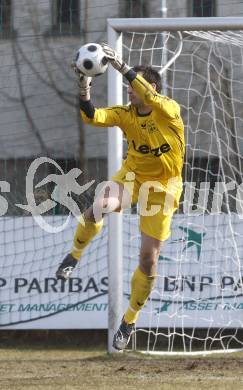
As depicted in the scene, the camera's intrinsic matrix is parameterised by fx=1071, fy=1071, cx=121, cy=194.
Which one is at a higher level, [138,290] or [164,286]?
[138,290]

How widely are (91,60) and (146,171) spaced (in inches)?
53.7

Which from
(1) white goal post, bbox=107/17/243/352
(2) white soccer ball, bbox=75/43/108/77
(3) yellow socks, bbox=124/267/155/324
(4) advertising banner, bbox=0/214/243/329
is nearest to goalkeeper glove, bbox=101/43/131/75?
(2) white soccer ball, bbox=75/43/108/77

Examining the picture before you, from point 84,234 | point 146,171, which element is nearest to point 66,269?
point 84,234

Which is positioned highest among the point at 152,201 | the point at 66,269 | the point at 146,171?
the point at 146,171

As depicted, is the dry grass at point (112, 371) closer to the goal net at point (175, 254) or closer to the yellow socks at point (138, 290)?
the goal net at point (175, 254)

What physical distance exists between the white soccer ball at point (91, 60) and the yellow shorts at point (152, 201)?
1.24 m

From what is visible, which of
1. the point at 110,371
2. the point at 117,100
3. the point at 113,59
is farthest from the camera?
the point at 117,100

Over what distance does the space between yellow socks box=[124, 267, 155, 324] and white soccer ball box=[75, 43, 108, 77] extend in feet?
6.52

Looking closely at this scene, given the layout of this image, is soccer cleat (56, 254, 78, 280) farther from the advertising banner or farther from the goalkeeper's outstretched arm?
the advertising banner

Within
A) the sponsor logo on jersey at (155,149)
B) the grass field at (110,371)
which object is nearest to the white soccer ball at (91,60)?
the sponsor logo on jersey at (155,149)

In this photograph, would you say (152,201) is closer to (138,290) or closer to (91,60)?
(138,290)

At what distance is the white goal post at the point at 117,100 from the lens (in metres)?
10.5

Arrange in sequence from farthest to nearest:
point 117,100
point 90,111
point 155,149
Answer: point 117,100
point 155,149
point 90,111

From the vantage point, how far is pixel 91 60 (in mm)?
8031
